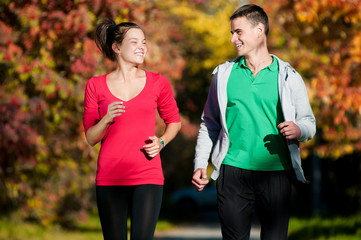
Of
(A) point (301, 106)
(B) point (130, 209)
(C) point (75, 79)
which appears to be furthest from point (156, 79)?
(C) point (75, 79)

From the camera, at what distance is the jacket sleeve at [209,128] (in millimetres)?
4762

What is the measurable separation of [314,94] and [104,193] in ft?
17.8

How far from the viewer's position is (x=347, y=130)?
10.5 meters

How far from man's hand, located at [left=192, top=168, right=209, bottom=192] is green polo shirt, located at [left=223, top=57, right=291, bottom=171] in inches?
8.8

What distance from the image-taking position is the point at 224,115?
15.1 ft

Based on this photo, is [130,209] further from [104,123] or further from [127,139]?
[104,123]

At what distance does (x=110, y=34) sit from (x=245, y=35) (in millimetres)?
1005

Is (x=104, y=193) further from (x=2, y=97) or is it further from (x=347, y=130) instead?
(x=347, y=130)

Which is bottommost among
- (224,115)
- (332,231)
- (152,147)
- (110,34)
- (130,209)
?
(332,231)

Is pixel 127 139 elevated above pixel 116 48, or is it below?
below

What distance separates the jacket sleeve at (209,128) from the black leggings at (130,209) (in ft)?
1.39

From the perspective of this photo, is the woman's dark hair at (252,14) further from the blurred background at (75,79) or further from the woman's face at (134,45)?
the blurred background at (75,79)

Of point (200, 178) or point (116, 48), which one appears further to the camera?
point (116, 48)

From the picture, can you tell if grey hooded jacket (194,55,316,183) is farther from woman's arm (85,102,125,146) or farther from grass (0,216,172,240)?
grass (0,216,172,240)
